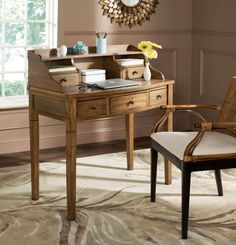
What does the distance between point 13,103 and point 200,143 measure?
230cm

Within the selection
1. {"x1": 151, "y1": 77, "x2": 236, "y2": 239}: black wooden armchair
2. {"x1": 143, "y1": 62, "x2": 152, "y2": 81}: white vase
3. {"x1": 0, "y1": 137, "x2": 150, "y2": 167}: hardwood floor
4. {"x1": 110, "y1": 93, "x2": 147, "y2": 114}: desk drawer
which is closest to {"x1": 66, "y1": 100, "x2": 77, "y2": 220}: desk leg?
{"x1": 110, "y1": 93, "x2": 147, "y2": 114}: desk drawer

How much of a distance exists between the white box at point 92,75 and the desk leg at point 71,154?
0.45 metres

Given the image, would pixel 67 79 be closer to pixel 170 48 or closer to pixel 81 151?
pixel 81 151

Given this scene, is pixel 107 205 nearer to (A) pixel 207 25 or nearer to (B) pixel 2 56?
(B) pixel 2 56

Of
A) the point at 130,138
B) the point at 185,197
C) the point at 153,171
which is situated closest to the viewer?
the point at 185,197

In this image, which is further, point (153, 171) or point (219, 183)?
point (219, 183)

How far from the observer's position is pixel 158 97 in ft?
12.9

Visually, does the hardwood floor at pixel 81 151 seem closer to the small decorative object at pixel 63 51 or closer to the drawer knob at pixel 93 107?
the small decorative object at pixel 63 51

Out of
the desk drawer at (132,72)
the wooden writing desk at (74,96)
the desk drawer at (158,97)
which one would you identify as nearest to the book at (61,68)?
the wooden writing desk at (74,96)

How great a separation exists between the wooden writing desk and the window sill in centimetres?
126

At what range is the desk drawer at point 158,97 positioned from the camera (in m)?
3.86

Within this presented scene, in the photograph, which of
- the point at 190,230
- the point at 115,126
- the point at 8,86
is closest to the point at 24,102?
the point at 8,86

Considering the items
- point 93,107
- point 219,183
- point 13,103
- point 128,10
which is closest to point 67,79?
point 93,107

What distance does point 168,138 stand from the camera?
3.49 metres
